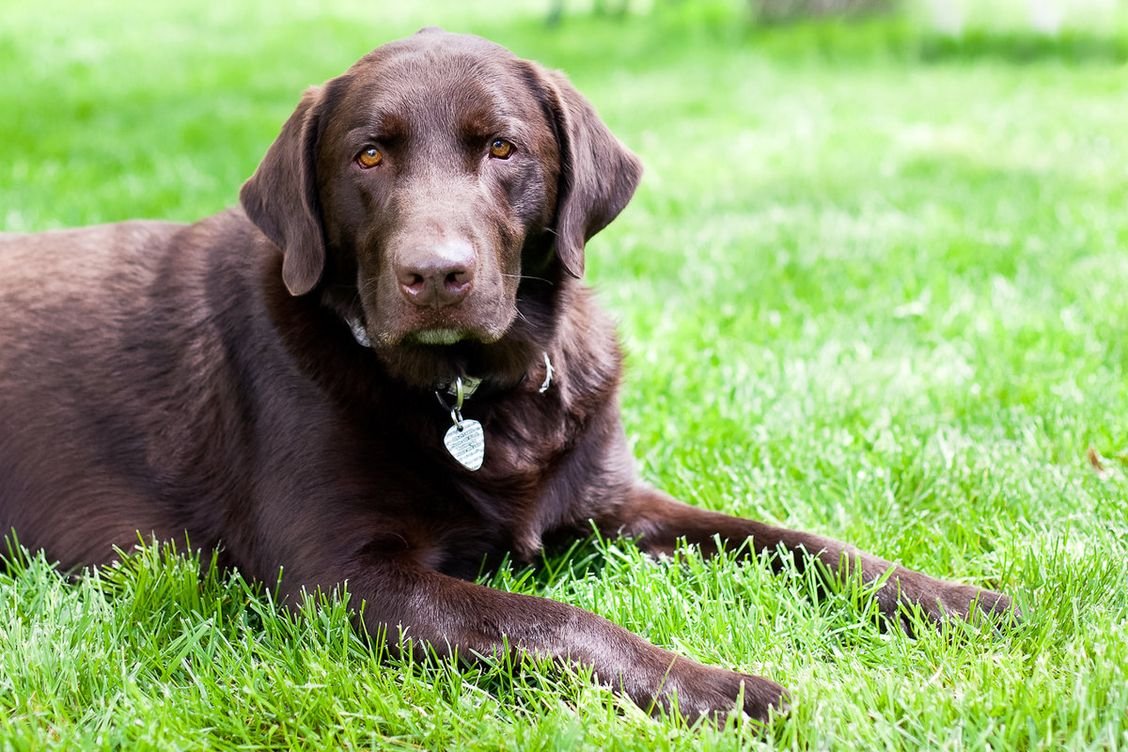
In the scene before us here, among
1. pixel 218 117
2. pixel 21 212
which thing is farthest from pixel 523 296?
pixel 218 117

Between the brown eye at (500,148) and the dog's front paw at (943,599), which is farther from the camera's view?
the brown eye at (500,148)

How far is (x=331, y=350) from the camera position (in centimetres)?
301

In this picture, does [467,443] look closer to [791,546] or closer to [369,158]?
[369,158]

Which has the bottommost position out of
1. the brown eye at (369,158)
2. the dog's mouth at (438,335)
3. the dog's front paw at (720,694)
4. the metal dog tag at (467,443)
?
the dog's front paw at (720,694)

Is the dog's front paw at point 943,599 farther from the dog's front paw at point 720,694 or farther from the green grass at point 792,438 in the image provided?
the dog's front paw at point 720,694

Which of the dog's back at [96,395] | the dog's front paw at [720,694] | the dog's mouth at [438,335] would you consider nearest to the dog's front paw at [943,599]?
the dog's front paw at [720,694]

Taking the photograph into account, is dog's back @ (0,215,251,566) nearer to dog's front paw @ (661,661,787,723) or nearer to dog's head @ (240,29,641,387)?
dog's head @ (240,29,641,387)

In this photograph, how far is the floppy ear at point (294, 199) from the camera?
292cm

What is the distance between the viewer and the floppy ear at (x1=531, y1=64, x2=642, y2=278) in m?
3.07

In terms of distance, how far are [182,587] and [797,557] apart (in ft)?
4.66

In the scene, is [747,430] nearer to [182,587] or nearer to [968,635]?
[968,635]

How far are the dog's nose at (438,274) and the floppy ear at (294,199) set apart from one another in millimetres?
366

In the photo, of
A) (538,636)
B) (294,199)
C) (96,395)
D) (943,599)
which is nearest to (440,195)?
(294,199)

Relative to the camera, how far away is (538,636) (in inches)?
100
